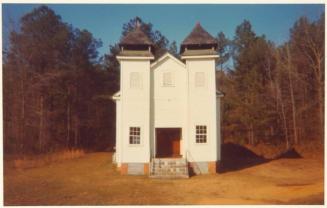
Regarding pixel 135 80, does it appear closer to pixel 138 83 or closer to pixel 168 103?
pixel 138 83

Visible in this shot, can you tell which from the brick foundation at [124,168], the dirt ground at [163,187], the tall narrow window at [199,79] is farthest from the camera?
the tall narrow window at [199,79]

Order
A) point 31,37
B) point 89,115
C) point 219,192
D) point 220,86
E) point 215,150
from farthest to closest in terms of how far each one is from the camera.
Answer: point 220,86 → point 89,115 → point 31,37 → point 215,150 → point 219,192

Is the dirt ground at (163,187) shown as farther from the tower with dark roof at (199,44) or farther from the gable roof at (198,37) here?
the gable roof at (198,37)

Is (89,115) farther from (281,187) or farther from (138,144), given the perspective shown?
(281,187)

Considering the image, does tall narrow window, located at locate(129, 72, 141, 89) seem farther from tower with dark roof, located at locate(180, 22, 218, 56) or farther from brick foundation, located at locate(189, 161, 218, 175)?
brick foundation, located at locate(189, 161, 218, 175)

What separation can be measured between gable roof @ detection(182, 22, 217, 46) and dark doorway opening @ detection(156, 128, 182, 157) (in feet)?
21.0

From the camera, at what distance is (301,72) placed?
3034 cm

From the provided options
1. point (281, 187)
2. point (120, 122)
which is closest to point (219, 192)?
point (281, 187)

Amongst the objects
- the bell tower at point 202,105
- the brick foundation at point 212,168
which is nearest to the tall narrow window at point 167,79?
the bell tower at point 202,105

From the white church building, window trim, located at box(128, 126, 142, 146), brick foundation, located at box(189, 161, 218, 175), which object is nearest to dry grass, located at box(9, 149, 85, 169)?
the white church building

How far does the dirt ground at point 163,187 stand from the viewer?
1375cm

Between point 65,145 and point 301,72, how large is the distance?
1049 inches

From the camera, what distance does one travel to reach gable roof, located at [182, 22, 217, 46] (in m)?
20.5

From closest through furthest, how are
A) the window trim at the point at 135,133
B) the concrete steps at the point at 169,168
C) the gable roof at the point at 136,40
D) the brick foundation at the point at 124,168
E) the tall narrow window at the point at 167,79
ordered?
the concrete steps at the point at 169,168 → the brick foundation at the point at 124,168 → the window trim at the point at 135,133 → the gable roof at the point at 136,40 → the tall narrow window at the point at 167,79
